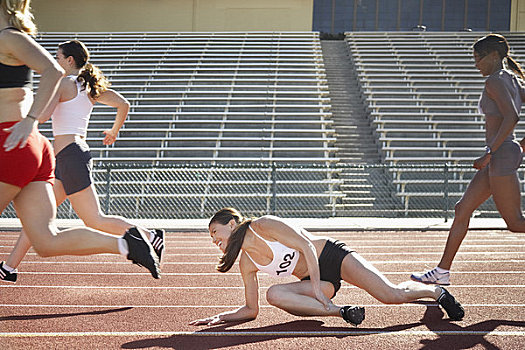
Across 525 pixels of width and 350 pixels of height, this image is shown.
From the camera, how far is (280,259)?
357 centimetres

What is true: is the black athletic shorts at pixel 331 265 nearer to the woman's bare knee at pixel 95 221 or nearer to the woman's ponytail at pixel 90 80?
the woman's bare knee at pixel 95 221

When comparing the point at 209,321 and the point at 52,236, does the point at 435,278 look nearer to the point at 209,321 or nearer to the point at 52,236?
the point at 209,321

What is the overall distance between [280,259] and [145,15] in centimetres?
2184

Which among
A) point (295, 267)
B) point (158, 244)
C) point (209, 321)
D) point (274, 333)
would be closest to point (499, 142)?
point (295, 267)

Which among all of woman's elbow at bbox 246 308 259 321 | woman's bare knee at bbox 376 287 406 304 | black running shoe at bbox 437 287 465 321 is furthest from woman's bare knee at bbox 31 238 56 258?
black running shoe at bbox 437 287 465 321

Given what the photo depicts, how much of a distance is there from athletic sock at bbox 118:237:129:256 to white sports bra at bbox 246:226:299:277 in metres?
0.75

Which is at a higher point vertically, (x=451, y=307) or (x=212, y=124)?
(x=451, y=307)

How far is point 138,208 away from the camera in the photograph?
12.1m

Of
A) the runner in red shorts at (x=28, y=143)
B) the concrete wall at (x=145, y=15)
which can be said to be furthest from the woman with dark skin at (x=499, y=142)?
the concrete wall at (x=145, y=15)

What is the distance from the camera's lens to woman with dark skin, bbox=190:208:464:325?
3.46 m

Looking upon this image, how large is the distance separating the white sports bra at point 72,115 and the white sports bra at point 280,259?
1.53m

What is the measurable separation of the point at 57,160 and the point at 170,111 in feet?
39.8

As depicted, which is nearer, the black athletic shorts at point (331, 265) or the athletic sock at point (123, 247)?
the athletic sock at point (123, 247)

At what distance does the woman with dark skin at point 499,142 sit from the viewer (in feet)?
13.6
